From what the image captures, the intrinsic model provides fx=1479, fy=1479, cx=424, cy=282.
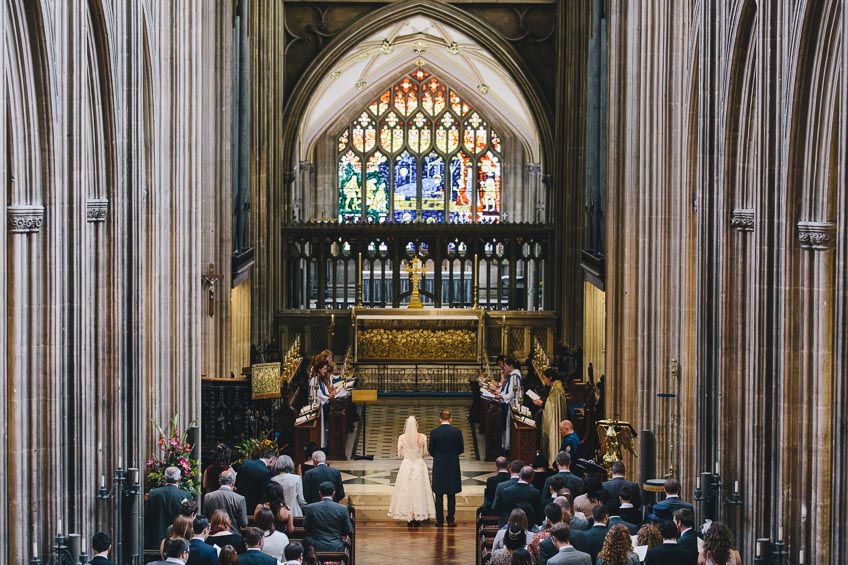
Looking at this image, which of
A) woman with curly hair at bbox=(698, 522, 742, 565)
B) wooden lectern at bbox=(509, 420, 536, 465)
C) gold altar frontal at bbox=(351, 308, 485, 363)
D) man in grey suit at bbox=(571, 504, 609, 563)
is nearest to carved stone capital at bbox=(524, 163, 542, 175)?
gold altar frontal at bbox=(351, 308, 485, 363)

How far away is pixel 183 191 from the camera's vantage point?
17.7 m

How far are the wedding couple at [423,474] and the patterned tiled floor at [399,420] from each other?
4.61 metres

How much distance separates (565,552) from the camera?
395 inches

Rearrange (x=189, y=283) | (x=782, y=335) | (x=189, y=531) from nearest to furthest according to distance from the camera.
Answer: (x=189, y=531), (x=782, y=335), (x=189, y=283)

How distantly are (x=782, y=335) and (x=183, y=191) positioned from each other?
8.58m

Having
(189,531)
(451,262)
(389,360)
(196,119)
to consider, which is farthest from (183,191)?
(451,262)

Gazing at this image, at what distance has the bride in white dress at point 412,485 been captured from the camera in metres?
16.8

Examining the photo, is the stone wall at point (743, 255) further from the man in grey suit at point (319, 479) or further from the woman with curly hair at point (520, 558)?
the man in grey suit at point (319, 479)

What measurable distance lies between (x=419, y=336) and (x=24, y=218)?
61.0 ft

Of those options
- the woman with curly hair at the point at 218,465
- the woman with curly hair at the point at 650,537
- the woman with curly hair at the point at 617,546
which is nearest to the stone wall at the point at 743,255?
the woman with curly hair at the point at 650,537

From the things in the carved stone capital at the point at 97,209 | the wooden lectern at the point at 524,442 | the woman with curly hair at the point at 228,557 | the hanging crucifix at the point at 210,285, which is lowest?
the wooden lectern at the point at 524,442

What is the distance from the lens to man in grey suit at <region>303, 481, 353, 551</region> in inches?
484

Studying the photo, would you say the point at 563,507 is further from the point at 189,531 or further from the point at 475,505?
the point at 475,505

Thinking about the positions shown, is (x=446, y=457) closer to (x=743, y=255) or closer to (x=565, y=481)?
(x=565, y=481)
